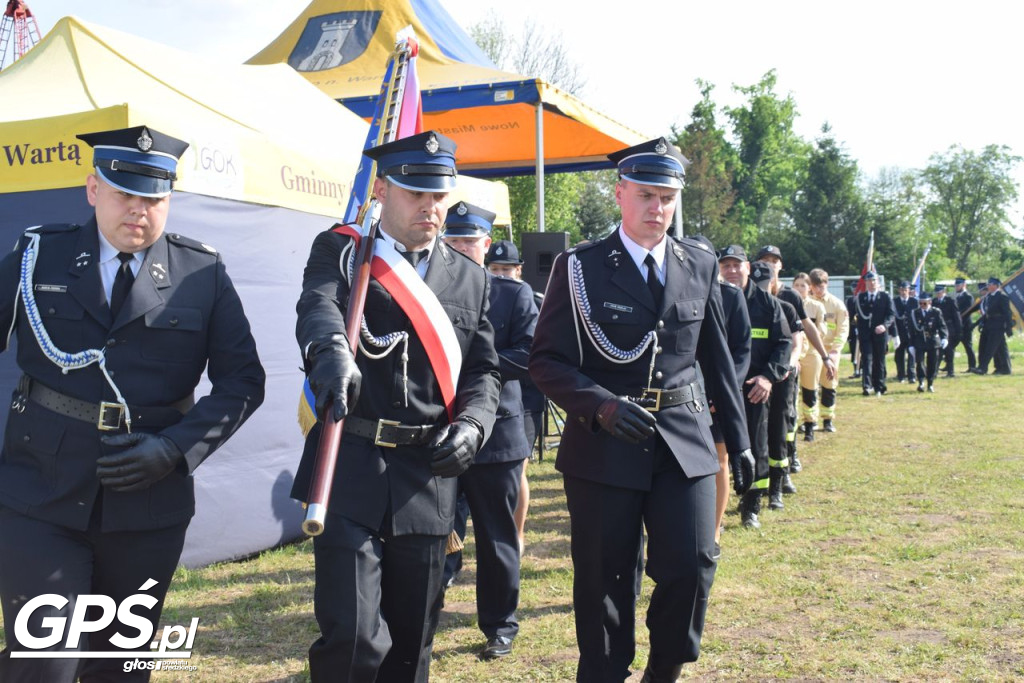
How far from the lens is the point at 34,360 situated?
3129 mm

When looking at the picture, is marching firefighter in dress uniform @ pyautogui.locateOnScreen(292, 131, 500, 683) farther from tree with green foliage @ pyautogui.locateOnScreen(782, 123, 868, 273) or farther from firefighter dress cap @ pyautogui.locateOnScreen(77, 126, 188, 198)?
tree with green foliage @ pyautogui.locateOnScreen(782, 123, 868, 273)

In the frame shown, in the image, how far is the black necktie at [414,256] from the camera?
131 inches

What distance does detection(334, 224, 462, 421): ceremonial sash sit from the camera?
3.21 m

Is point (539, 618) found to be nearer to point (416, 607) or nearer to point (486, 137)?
point (416, 607)

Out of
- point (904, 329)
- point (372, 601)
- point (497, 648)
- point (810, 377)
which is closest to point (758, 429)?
point (497, 648)

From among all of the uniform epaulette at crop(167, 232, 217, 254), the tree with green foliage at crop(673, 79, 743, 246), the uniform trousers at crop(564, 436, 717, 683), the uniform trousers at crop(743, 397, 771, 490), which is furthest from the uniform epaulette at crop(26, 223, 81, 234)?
the tree with green foliage at crop(673, 79, 743, 246)

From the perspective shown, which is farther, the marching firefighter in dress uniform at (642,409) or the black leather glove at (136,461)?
the marching firefighter in dress uniform at (642,409)

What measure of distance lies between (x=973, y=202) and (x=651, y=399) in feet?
247

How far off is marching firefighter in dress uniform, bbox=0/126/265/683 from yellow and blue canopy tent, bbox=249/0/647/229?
24.3ft

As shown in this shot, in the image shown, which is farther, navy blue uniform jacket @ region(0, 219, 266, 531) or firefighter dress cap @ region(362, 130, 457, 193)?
firefighter dress cap @ region(362, 130, 457, 193)

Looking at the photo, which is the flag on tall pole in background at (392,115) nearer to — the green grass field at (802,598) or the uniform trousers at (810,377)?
the green grass field at (802,598)

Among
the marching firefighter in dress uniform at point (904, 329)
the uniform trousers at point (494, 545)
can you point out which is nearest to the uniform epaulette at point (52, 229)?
the uniform trousers at point (494, 545)

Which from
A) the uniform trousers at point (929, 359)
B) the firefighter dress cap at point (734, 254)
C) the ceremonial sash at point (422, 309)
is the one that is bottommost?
the uniform trousers at point (929, 359)

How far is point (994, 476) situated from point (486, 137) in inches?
309
